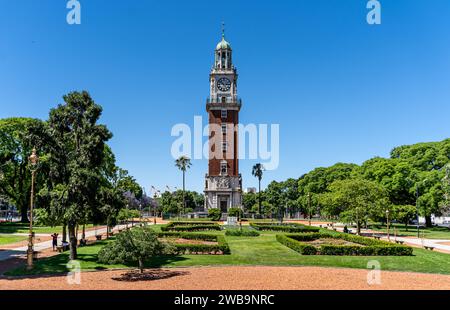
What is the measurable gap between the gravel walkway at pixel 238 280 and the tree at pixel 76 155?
4963 millimetres

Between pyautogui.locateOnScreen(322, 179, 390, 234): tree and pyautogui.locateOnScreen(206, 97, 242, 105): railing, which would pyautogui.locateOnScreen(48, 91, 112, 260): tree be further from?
pyautogui.locateOnScreen(206, 97, 242, 105): railing

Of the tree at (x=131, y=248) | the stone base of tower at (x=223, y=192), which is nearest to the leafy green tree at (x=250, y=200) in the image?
the stone base of tower at (x=223, y=192)

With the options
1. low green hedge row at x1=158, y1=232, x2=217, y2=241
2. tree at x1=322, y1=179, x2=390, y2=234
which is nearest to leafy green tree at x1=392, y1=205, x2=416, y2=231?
tree at x1=322, y1=179, x2=390, y2=234

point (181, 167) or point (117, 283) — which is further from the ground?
point (181, 167)

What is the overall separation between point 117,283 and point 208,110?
211 ft

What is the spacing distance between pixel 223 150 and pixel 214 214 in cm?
1424

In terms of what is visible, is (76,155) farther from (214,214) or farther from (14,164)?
(214,214)

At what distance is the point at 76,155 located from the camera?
956 inches

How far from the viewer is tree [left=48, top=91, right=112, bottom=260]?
76.2 feet

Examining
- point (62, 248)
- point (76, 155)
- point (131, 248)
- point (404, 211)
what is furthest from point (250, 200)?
point (131, 248)

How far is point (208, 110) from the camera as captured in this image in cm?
7988
